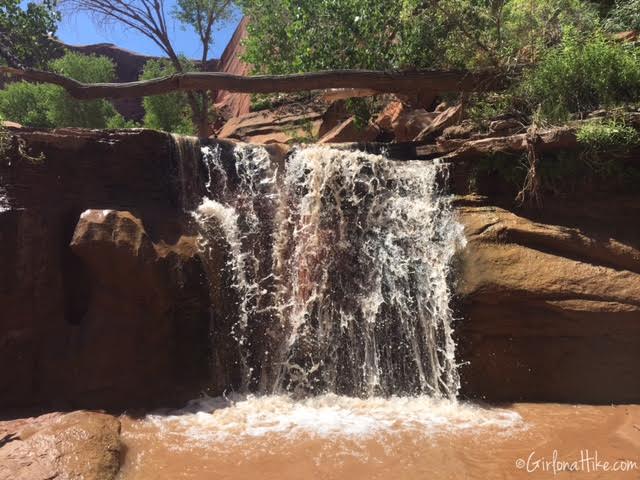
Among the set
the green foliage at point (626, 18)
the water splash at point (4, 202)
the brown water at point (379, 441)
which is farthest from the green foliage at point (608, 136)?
the water splash at point (4, 202)

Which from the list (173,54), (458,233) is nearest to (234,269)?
(458,233)

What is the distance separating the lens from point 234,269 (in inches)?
253

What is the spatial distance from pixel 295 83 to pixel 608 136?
468 cm

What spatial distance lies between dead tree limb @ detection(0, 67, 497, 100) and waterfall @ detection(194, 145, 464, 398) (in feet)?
4.64

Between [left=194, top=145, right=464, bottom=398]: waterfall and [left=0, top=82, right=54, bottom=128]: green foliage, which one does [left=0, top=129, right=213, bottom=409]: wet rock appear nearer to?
[left=194, top=145, right=464, bottom=398]: waterfall

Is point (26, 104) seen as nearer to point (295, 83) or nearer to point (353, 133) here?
point (353, 133)

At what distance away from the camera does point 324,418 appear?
5.14m

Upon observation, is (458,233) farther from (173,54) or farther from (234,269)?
(173,54)

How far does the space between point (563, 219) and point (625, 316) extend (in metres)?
1.45

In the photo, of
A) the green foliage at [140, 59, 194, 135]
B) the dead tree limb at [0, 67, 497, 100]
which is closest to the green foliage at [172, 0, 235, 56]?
the green foliage at [140, 59, 194, 135]

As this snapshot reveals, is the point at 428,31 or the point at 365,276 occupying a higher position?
the point at 428,31

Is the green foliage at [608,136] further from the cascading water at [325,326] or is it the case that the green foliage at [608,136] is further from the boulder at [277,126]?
the boulder at [277,126]

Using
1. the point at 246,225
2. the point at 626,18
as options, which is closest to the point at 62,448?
the point at 246,225

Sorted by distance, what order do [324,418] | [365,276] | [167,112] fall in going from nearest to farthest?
[324,418], [365,276], [167,112]
